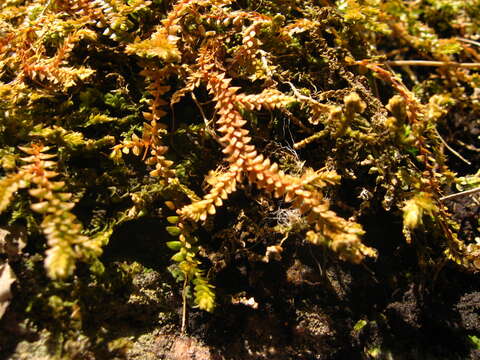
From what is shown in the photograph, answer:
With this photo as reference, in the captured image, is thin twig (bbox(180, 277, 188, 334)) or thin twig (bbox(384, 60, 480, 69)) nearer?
thin twig (bbox(180, 277, 188, 334))

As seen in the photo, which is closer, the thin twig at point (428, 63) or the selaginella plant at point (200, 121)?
the selaginella plant at point (200, 121)

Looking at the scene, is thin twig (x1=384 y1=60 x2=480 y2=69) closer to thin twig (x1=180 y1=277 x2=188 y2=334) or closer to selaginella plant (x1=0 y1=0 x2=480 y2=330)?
selaginella plant (x1=0 y1=0 x2=480 y2=330)

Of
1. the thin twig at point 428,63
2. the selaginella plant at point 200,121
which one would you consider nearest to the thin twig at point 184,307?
the selaginella plant at point 200,121

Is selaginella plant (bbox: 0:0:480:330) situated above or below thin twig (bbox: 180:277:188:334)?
above

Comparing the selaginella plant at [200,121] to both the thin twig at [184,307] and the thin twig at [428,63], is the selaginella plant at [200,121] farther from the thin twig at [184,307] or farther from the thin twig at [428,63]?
the thin twig at [428,63]

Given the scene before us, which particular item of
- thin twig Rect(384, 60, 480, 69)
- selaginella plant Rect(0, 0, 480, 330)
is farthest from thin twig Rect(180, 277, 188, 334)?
thin twig Rect(384, 60, 480, 69)

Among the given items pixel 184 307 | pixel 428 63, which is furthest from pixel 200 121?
pixel 428 63

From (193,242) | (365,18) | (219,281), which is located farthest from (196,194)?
(365,18)

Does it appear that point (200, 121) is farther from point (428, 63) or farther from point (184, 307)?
point (428, 63)

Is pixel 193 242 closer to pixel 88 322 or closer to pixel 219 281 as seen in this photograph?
pixel 219 281
